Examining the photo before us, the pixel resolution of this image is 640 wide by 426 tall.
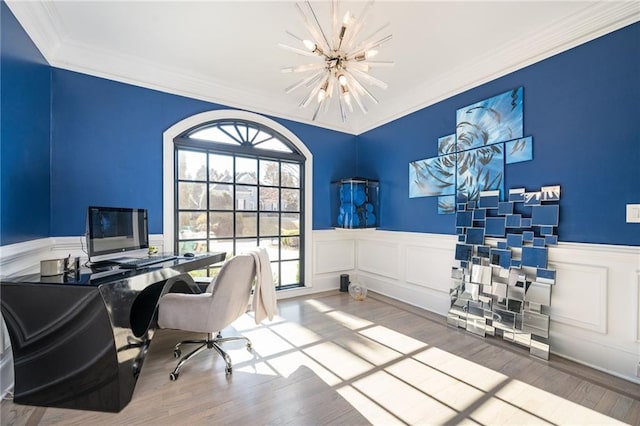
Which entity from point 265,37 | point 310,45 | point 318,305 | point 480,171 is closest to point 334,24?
point 310,45

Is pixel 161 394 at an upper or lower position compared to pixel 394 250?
lower

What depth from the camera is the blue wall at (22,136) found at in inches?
71.1

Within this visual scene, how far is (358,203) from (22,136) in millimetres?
3620

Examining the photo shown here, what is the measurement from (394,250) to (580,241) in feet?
6.69

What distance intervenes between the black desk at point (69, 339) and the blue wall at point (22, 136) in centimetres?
55

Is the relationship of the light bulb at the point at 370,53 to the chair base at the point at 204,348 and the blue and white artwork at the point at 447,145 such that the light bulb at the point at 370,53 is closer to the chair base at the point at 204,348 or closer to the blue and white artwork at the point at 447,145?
the blue and white artwork at the point at 447,145

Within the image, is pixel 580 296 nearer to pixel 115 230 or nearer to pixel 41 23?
pixel 115 230

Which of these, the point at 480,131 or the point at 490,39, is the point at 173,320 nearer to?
the point at 480,131

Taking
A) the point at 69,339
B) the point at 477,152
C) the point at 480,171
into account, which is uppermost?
the point at 477,152

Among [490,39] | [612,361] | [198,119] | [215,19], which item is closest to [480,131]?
[490,39]

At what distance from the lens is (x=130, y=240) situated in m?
2.42

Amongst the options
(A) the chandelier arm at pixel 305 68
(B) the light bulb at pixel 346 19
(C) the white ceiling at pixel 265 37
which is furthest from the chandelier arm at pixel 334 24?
(C) the white ceiling at pixel 265 37

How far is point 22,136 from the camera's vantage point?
2037 mm

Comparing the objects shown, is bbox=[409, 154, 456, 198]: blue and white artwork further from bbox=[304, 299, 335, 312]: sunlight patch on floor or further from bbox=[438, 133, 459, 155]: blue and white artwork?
bbox=[304, 299, 335, 312]: sunlight patch on floor
